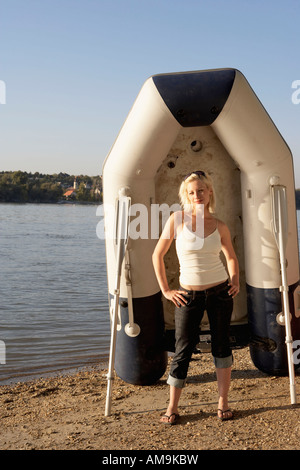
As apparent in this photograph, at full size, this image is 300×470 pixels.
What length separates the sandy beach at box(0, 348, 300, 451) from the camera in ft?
9.95

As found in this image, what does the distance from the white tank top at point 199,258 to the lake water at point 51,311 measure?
9.51ft

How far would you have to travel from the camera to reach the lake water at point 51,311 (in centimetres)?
599

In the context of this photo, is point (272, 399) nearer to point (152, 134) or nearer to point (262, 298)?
point (262, 298)

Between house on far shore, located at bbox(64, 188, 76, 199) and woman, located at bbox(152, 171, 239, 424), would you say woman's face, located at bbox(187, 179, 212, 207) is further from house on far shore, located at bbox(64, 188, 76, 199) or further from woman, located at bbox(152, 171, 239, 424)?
house on far shore, located at bbox(64, 188, 76, 199)

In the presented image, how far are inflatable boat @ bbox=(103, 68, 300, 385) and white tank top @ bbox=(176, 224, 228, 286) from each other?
1.99ft

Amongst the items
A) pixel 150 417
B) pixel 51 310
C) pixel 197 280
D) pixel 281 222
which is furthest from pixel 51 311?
pixel 197 280

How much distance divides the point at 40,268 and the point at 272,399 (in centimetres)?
1146

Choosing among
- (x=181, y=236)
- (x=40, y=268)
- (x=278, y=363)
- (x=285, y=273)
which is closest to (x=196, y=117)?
(x=181, y=236)

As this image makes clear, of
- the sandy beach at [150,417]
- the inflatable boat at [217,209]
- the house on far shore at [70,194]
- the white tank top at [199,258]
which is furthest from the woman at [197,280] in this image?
the house on far shore at [70,194]

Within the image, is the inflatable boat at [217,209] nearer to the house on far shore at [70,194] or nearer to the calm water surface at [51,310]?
the calm water surface at [51,310]

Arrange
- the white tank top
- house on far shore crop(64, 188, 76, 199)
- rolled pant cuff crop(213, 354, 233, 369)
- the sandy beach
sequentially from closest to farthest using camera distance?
the sandy beach < the white tank top < rolled pant cuff crop(213, 354, 233, 369) < house on far shore crop(64, 188, 76, 199)

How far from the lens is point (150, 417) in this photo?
11.3ft

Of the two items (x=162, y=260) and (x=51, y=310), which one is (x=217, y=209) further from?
(x=51, y=310)

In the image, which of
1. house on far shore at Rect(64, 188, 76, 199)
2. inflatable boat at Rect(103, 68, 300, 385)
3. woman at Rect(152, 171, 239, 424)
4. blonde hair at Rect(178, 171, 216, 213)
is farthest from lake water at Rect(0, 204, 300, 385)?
house on far shore at Rect(64, 188, 76, 199)
